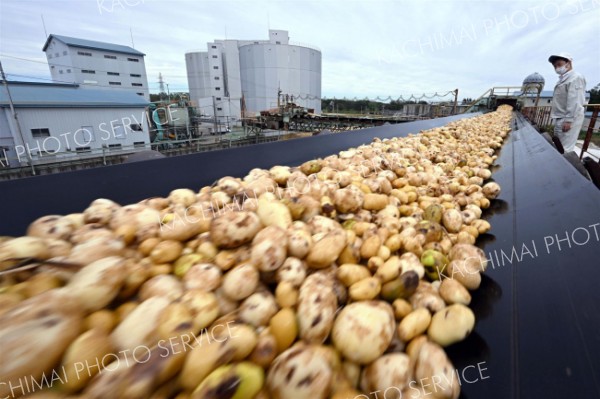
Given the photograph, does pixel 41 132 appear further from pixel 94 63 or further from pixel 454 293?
pixel 454 293

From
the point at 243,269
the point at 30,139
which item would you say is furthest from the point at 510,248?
the point at 30,139

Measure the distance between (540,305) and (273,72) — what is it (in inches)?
1274

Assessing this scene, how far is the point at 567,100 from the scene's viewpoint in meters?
3.67

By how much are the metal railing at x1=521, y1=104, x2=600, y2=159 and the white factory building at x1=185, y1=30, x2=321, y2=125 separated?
22.0 m

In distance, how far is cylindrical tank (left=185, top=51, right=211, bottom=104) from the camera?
32.6m

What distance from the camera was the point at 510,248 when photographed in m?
0.82

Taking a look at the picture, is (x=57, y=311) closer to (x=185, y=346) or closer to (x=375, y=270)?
(x=185, y=346)

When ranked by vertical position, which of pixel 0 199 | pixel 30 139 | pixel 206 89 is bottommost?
pixel 30 139

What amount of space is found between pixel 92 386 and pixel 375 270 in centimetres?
61

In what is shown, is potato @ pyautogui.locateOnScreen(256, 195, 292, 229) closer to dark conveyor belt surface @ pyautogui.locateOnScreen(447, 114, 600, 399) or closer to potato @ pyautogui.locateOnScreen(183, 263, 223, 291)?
potato @ pyautogui.locateOnScreen(183, 263, 223, 291)

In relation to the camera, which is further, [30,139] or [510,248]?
[30,139]

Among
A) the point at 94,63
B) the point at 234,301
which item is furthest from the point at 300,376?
the point at 94,63

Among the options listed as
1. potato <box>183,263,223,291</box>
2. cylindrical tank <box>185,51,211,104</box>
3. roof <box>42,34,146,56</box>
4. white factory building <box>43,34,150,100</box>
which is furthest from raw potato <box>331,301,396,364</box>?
cylindrical tank <box>185,51,211,104</box>

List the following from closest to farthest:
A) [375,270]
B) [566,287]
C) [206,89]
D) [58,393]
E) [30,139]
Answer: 1. [58,393]
2. [566,287]
3. [375,270]
4. [30,139]
5. [206,89]
